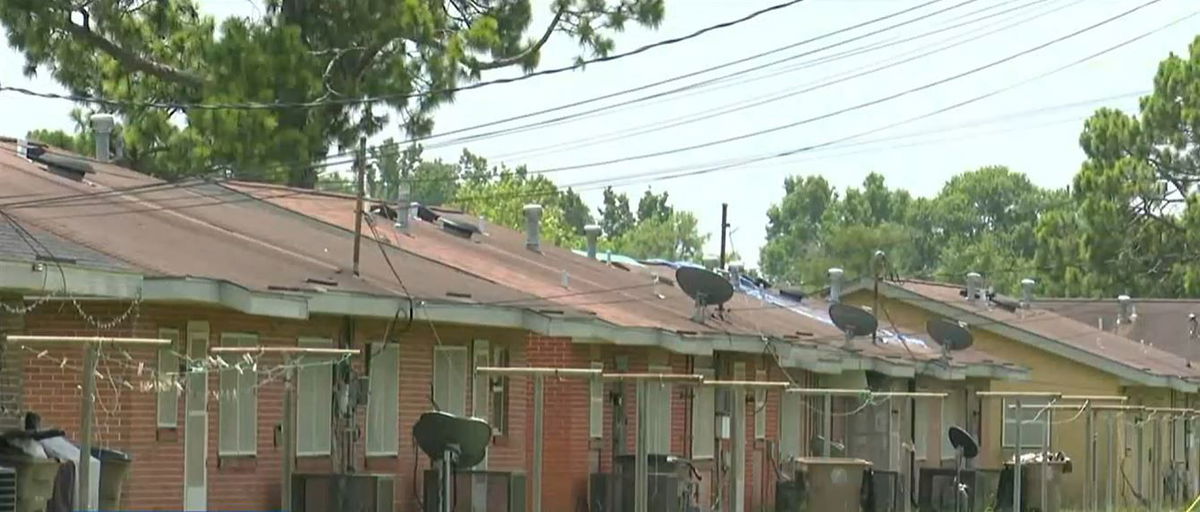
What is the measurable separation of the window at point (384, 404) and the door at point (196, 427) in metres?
3.41

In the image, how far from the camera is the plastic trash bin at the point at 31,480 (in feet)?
61.9

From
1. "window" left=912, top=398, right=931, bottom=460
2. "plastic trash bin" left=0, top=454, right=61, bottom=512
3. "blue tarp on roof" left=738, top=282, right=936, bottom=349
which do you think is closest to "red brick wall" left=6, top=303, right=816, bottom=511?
"plastic trash bin" left=0, top=454, right=61, bottom=512

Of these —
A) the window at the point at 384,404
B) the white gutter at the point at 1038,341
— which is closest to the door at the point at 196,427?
the window at the point at 384,404

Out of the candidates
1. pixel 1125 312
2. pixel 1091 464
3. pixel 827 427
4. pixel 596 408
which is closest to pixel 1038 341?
pixel 827 427

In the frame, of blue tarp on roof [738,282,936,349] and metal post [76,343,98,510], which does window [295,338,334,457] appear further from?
blue tarp on roof [738,282,936,349]

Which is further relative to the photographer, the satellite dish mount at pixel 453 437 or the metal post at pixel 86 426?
the satellite dish mount at pixel 453 437

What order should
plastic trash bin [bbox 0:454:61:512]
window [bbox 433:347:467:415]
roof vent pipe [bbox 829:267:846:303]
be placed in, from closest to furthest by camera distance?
plastic trash bin [bbox 0:454:61:512]
window [bbox 433:347:467:415]
roof vent pipe [bbox 829:267:846:303]

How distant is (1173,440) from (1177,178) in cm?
3398

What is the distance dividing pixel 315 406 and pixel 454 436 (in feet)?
7.69

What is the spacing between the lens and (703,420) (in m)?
35.1

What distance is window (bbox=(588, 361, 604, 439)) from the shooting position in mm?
31281

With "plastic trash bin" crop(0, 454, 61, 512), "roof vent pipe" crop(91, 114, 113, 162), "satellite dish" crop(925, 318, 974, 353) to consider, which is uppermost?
"roof vent pipe" crop(91, 114, 113, 162)

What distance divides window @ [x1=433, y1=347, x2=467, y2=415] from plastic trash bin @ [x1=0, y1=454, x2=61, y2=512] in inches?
339

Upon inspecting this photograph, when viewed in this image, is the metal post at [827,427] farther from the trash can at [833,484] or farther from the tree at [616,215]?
the tree at [616,215]
